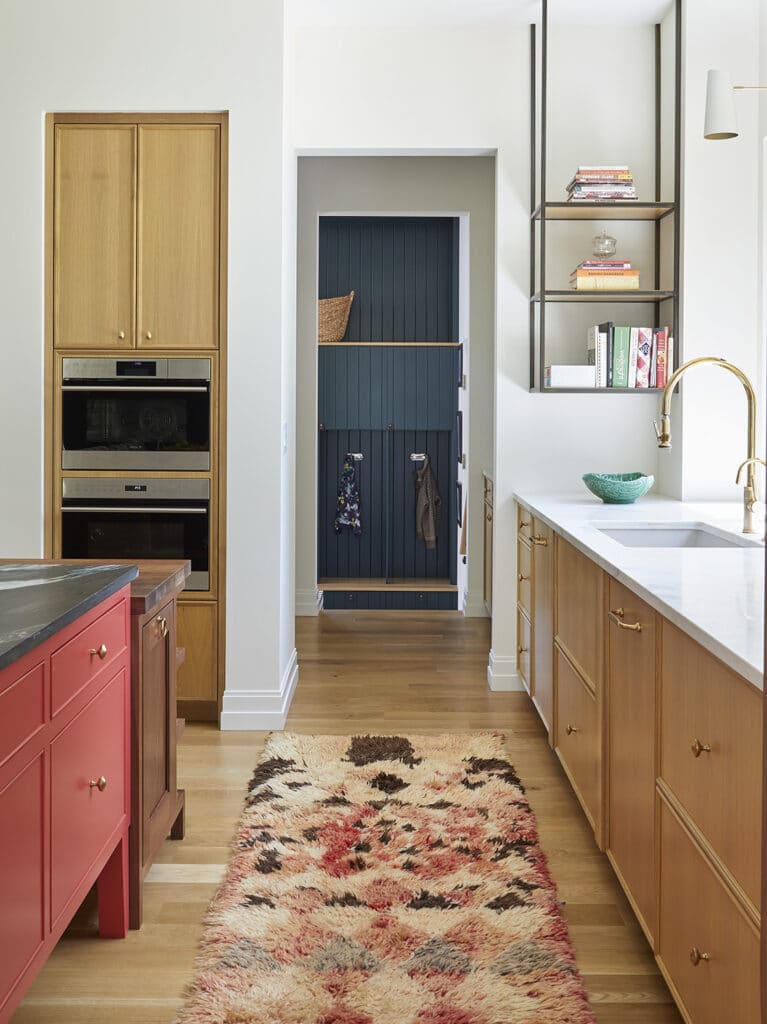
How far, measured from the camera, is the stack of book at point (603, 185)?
4.00 m

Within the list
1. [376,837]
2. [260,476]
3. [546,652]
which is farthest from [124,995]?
[260,476]

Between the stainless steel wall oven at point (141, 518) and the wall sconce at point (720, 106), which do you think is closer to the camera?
the wall sconce at point (720, 106)

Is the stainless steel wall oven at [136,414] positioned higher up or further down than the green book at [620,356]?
further down

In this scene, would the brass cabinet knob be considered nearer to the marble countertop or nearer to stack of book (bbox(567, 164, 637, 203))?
the marble countertop

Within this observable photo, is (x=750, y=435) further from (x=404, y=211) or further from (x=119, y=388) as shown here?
(x=404, y=211)

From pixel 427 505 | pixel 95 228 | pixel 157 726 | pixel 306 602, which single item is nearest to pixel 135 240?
pixel 95 228

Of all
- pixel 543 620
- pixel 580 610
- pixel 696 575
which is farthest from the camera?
pixel 543 620

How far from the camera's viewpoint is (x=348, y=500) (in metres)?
6.88

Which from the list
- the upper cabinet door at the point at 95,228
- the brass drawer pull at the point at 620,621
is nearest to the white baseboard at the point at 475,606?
the upper cabinet door at the point at 95,228

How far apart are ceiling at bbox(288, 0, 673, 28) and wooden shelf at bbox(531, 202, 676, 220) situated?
0.77 m

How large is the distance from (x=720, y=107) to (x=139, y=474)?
7.80ft

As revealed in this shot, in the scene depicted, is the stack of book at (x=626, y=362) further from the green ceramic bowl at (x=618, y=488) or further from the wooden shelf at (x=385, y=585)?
the wooden shelf at (x=385, y=585)

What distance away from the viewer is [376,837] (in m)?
2.82

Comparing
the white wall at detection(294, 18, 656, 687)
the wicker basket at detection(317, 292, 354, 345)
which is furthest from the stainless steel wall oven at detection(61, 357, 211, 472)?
the wicker basket at detection(317, 292, 354, 345)
